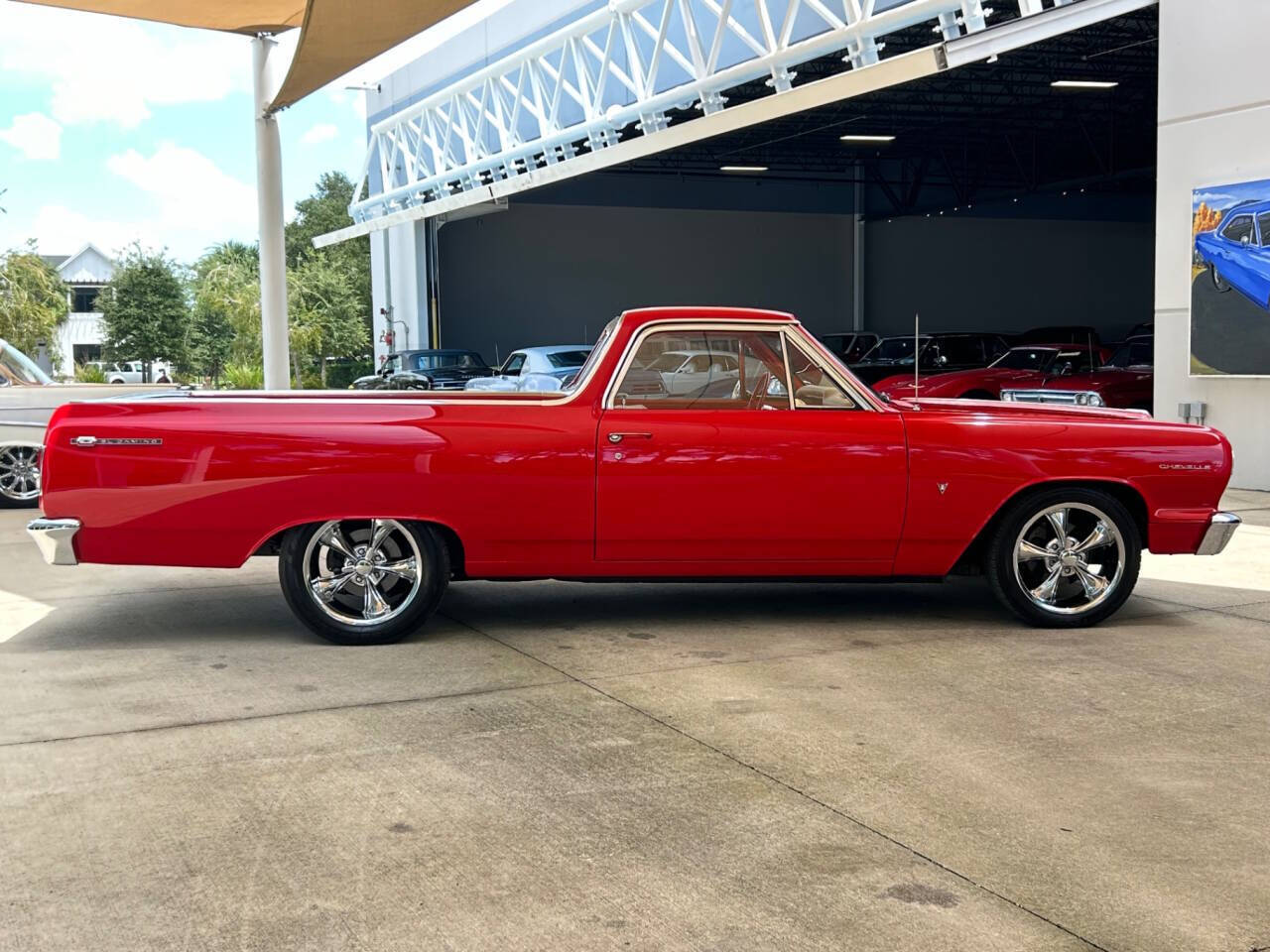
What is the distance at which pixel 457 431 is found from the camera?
629 centimetres

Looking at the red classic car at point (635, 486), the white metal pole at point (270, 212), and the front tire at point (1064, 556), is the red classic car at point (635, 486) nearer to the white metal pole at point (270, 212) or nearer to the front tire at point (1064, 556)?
the front tire at point (1064, 556)

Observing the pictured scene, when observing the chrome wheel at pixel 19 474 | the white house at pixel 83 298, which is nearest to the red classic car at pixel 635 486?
the chrome wheel at pixel 19 474

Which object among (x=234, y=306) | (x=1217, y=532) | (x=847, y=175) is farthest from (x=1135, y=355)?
(x=234, y=306)

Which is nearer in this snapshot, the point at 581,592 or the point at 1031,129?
the point at 581,592

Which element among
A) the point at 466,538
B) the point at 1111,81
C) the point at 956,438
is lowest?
the point at 466,538

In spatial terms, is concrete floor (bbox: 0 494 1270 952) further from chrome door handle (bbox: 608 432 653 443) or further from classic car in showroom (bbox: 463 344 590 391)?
classic car in showroom (bbox: 463 344 590 391)

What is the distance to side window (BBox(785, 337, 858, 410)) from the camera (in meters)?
6.60

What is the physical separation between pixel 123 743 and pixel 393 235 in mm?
35521

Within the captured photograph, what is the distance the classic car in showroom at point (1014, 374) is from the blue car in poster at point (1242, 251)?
3990mm

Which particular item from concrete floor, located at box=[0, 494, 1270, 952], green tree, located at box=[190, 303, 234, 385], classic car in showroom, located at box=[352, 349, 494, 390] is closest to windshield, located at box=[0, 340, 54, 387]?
concrete floor, located at box=[0, 494, 1270, 952]

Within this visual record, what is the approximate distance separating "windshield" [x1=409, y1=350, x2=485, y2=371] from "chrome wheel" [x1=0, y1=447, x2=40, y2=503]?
1529cm

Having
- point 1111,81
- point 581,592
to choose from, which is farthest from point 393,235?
point 581,592

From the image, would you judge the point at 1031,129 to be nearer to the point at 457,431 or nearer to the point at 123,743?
the point at 457,431

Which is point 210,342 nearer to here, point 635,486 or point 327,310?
point 327,310
